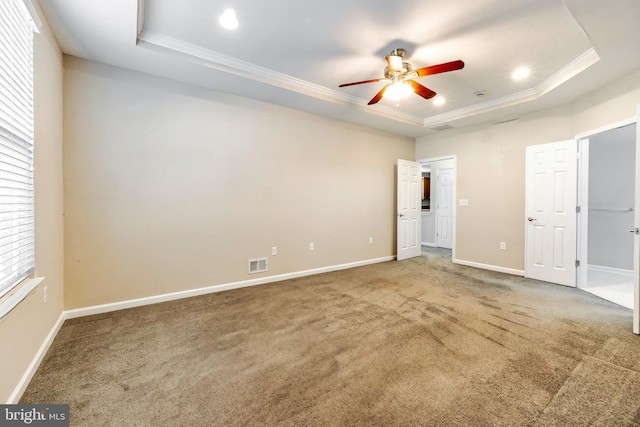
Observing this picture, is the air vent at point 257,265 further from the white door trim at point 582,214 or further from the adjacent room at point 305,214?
the white door trim at point 582,214

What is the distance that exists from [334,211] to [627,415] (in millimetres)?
3658

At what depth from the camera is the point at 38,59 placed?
1.99m

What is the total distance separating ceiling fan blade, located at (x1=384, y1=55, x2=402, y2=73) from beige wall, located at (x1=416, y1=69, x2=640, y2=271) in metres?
2.82

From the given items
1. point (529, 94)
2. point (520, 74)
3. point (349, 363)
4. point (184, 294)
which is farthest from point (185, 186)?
point (529, 94)

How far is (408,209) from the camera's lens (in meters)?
5.59

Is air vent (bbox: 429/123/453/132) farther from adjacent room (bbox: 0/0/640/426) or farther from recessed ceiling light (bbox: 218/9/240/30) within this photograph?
recessed ceiling light (bbox: 218/9/240/30)

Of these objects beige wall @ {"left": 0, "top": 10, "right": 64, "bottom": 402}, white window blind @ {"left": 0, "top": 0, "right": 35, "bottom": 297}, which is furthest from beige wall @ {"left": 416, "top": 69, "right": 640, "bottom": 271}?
beige wall @ {"left": 0, "top": 10, "right": 64, "bottom": 402}

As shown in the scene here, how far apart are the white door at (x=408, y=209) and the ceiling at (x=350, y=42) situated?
1993mm

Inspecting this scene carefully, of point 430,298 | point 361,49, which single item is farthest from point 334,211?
point 361,49

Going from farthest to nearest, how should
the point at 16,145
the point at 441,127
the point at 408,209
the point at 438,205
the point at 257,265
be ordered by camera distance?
the point at 438,205, the point at 408,209, the point at 441,127, the point at 257,265, the point at 16,145

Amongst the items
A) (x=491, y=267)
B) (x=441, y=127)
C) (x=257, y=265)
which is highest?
(x=441, y=127)

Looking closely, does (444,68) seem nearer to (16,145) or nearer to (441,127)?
(441,127)

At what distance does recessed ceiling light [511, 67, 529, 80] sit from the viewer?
10.4ft

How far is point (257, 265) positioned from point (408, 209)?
134 inches
